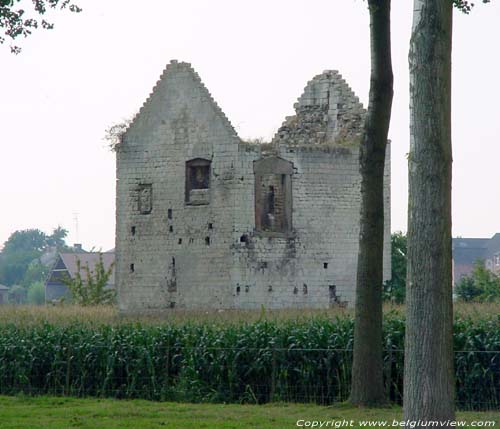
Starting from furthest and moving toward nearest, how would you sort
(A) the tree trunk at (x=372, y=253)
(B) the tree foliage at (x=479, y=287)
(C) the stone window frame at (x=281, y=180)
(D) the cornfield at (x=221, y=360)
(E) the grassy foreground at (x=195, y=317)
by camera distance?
1. (B) the tree foliage at (x=479, y=287)
2. (C) the stone window frame at (x=281, y=180)
3. (E) the grassy foreground at (x=195, y=317)
4. (D) the cornfield at (x=221, y=360)
5. (A) the tree trunk at (x=372, y=253)

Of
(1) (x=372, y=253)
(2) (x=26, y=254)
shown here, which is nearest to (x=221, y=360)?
(1) (x=372, y=253)

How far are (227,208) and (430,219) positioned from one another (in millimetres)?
22042

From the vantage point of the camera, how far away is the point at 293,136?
37.2 meters

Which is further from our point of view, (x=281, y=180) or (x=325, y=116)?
(x=325, y=116)

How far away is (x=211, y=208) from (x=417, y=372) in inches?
883

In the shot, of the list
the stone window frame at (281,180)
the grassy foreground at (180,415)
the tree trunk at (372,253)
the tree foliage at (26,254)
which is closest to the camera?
the grassy foreground at (180,415)

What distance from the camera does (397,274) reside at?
132 feet

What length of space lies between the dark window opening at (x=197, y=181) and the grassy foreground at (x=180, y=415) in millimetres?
14522

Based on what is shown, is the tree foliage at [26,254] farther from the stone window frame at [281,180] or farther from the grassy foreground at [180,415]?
the grassy foreground at [180,415]

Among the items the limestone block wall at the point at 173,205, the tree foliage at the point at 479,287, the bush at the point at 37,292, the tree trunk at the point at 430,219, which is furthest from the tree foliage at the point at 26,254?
the tree trunk at the point at 430,219

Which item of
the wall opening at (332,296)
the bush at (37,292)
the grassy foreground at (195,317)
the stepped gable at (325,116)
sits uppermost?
the stepped gable at (325,116)

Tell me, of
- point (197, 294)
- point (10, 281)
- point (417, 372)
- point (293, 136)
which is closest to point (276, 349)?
point (417, 372)

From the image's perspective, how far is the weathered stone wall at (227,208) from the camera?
115 ft

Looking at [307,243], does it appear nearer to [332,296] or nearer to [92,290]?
[332,296]
